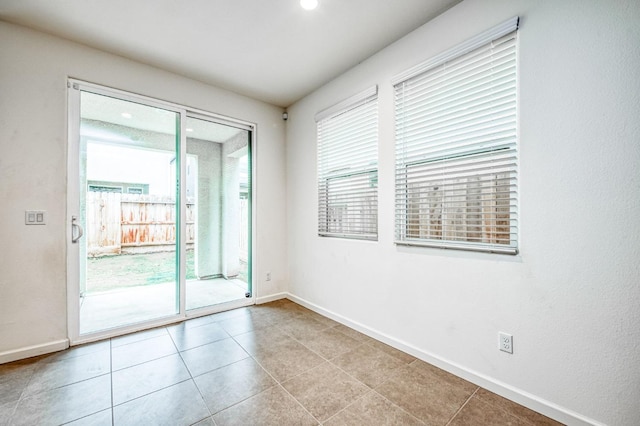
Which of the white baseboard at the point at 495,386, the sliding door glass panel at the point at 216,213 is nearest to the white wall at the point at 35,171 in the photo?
the sliding door glass panel at the point at 216,213

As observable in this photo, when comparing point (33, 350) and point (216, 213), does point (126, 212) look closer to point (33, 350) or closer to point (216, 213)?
point (216, 213)

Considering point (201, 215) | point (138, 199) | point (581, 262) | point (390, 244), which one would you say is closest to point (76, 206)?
point (138, 199)

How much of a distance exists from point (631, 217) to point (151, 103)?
12.6 ft

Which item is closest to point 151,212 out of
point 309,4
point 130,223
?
point 130,223

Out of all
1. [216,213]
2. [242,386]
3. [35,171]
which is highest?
[35,171]

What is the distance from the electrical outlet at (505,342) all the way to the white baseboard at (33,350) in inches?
136

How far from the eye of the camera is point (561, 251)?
4.98ft

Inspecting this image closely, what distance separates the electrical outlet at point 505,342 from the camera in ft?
5.57

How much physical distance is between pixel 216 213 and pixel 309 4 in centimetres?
245

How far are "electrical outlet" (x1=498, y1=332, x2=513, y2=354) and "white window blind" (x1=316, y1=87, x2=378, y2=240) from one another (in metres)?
1.21

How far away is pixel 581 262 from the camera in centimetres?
145

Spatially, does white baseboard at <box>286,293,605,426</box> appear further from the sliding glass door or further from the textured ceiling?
the textured ceiling

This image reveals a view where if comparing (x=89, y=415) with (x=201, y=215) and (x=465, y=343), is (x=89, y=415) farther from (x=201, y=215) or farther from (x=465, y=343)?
(x=465, y=343)

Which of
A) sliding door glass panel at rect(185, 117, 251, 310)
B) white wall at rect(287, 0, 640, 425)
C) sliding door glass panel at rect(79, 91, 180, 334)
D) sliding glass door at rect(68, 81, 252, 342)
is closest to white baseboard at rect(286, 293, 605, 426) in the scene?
white wall at rect(287, 0, 640, 425)
